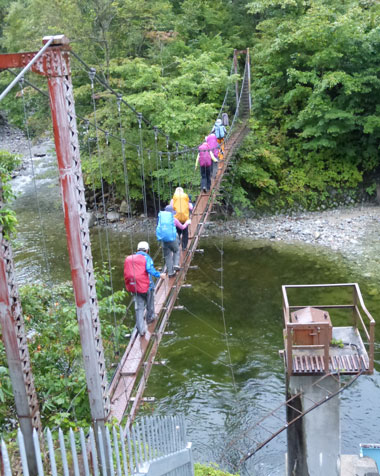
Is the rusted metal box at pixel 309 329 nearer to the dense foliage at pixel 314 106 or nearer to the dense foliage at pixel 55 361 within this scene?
the dense foliage at pixel 55 361

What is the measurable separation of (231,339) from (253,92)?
33.8ft

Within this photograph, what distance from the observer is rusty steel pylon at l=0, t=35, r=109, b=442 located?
3102 mm

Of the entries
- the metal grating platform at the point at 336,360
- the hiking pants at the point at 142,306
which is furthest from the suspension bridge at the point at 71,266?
the metal grating platform at the point at 336,360

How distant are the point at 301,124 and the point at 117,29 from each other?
5.95 metres

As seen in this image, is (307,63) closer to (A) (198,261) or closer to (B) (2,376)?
(A) (198,261)

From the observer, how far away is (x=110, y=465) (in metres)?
2.90

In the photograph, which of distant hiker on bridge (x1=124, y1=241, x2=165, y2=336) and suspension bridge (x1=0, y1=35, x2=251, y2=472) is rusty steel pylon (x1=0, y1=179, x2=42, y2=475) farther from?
distant hiker on bridge (x1=124, y1=241, x2=165, y2=336)

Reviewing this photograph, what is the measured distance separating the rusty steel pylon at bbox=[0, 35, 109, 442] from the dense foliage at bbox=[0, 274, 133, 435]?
2.02 ft

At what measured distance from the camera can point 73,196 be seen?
3.28 m

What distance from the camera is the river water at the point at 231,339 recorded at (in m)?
7.30

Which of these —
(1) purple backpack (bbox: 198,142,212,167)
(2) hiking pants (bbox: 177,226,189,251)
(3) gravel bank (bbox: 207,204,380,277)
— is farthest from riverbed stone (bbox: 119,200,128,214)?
(2) hiking pants (bbox: 177,226,189,251)

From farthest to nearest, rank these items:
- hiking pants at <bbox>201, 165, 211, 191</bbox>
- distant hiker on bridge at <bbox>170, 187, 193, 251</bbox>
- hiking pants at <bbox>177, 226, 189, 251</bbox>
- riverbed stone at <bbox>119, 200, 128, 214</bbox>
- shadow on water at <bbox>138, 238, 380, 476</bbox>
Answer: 1. riverbed stone at <bbox>119, 200, 128, 214</bbox>
2. hiking pants at <bbox>201, 165, 211, 191</bbox>
3. hiking pants at <bbox>177, 226, 189, 251</bbox>
4. shadow on water at <bbox>138, 238, 380, 476</bbox>
5. distant hiker on bridge at <bbox>170, 187, 193, 251</bbox>

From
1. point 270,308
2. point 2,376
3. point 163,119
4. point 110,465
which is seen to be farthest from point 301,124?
point 110,465

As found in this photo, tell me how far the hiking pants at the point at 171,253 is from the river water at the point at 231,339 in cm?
91
